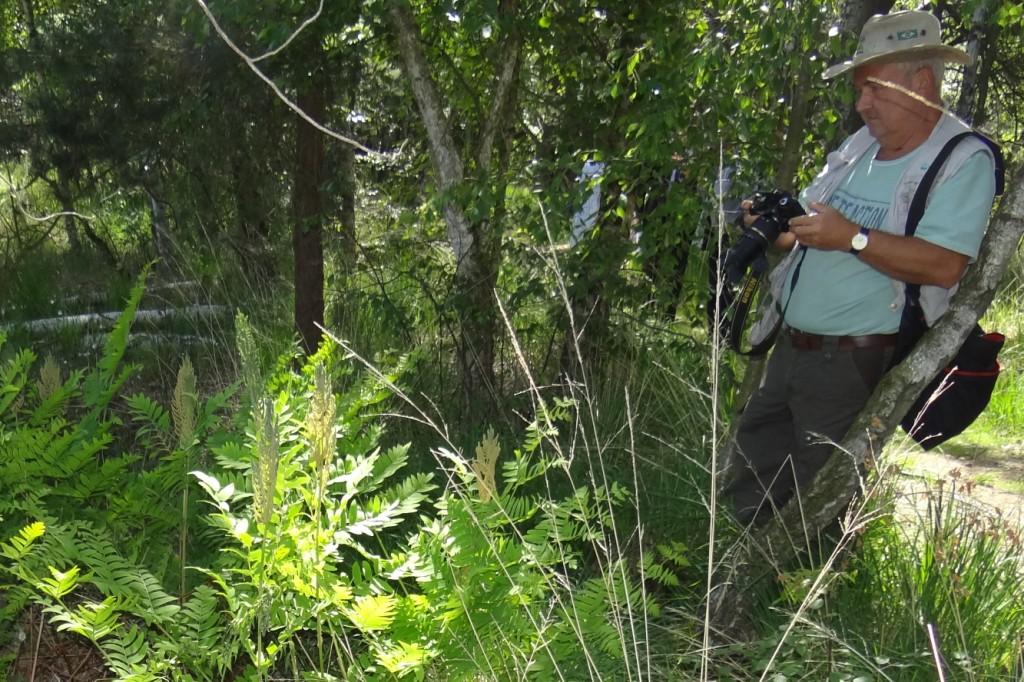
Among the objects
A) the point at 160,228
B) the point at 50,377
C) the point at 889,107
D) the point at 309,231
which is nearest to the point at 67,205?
the point at 160,228

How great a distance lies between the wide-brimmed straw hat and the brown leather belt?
0.87 metres

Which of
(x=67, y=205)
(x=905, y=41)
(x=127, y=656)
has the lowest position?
(x=127, y=656)

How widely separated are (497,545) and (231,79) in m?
4.93

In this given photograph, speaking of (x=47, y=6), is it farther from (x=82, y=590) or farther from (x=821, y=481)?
(x=821, y=481)

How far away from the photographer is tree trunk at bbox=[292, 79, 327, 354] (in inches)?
252

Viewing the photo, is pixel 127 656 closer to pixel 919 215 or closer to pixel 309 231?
pixel 919 215

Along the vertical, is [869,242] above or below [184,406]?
above

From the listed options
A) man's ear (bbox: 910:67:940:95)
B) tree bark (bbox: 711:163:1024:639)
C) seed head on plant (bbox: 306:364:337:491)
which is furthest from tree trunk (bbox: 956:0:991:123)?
seed head on plant (bbox: 306:364:337:491)

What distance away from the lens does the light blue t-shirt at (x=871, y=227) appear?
2.91 m

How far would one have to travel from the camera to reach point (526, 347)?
5.93 m

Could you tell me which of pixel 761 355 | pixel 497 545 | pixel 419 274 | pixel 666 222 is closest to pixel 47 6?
pixel 419 274

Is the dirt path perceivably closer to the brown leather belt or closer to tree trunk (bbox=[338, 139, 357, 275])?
the brown leather belt

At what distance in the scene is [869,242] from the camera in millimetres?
2963

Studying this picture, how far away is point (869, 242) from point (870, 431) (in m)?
0.55
